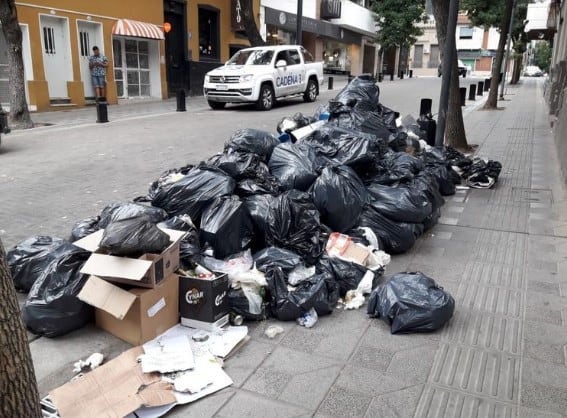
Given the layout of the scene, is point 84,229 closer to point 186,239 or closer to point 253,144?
point 186,239

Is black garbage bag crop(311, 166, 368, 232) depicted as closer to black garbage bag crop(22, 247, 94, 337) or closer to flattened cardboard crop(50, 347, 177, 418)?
black garbage bag crop(22, 247, 94, 337)

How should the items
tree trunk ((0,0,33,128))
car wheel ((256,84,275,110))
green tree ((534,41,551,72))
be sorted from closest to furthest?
tree trunk ((0,0,33,128)) → car wheel ((256,84,275,110)) → green tree ((534,41,551,72))

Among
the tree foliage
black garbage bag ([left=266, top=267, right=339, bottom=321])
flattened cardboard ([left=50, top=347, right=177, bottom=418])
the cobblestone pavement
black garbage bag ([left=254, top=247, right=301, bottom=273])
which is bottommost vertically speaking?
the cobblestone pavement

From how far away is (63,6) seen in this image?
15.0 m

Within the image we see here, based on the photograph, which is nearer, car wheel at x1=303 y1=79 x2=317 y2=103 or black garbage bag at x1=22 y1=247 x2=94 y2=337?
black garbage bag at x1=22 y1=247 x2=94 y2=337

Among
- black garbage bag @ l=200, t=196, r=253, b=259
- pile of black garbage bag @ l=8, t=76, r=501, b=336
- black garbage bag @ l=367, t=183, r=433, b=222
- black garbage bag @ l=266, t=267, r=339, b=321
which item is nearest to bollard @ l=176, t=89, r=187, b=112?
pile of black garbage bag @ l=8, t=76, r=501, b=336

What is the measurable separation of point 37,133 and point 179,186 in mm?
8066

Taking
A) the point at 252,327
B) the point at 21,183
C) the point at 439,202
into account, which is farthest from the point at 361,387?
the point at 21,183

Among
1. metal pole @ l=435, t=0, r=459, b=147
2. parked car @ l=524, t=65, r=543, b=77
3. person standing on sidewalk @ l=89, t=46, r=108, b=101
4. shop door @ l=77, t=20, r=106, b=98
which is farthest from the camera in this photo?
parked car @ l=524, t=65, r=543, b=77

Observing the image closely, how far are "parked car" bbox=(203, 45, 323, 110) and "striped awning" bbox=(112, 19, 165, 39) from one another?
3349mm

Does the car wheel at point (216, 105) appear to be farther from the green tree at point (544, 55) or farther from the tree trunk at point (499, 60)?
the green tree at point (544, 55)

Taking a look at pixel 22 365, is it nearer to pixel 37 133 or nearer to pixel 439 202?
pixel 439 202

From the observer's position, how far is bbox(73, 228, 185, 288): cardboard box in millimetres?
2959

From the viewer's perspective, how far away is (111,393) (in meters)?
2.60
